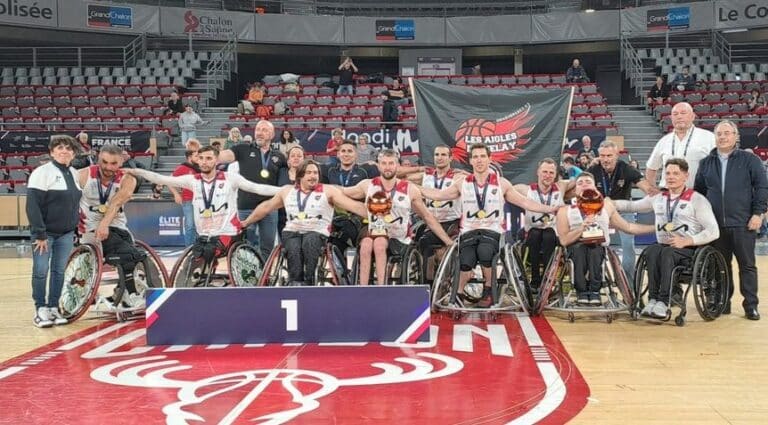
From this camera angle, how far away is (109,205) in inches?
219

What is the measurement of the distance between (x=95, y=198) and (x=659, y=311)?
13.4 ft

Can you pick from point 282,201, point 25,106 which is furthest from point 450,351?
point 25,106

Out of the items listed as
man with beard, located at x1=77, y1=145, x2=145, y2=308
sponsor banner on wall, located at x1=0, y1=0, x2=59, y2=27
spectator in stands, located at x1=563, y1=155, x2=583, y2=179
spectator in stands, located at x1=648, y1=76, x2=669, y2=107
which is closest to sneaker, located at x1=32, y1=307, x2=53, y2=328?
man with beard, located at x1=77, y1=145, x2=145, y2=308

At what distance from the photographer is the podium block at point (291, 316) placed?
4574 mm

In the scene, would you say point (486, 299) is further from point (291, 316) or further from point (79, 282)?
point (79, 282)

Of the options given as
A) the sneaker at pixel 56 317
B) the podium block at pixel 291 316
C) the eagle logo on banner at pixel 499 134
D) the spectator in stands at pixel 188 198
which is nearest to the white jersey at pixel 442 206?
the podium block at pixel 291 316

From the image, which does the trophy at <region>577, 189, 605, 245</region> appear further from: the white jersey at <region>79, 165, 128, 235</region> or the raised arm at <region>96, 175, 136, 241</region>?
the white jersey at <region>79, 165, 128, 235</region>

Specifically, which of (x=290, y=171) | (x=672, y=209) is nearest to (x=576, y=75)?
(x=290, y=171)

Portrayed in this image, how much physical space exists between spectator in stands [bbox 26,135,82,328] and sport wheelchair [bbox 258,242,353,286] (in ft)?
4.54

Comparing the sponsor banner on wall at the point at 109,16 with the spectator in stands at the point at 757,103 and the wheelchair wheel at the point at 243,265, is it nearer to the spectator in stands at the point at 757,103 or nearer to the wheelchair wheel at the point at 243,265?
the spectator in stands at the point at 757,103

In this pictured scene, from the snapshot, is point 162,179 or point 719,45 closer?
point 162,179

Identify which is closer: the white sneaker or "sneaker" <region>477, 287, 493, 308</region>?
the white sneaker

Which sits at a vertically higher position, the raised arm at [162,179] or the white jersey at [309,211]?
the raised arm at [162,179]

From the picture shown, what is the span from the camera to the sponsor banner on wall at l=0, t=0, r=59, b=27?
20.2 metres
